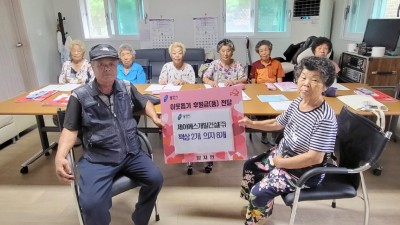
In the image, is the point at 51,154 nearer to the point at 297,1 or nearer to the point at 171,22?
the point at 171,22

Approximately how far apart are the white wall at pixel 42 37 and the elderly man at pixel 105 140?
3477mm

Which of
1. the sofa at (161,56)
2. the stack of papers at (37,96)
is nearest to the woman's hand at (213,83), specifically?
the stack of papers at (37,96)

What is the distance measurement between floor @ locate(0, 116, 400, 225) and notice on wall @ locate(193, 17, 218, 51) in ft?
9.41

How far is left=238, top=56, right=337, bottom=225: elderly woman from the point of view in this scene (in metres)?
1.36

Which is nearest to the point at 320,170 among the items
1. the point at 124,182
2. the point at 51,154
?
the point at 124,182

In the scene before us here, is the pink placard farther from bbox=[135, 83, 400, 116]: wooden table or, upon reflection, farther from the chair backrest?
the chair backrest

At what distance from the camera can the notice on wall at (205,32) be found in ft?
15.9

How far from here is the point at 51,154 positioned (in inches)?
113

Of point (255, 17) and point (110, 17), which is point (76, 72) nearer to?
point (110, 17)

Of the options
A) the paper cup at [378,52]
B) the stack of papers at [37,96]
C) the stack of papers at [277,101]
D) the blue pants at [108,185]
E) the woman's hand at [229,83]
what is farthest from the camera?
the paper cup at [378,52]

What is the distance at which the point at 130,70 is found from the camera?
3.10 m

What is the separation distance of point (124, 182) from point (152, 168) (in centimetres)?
18

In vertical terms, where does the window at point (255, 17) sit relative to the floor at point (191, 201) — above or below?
above

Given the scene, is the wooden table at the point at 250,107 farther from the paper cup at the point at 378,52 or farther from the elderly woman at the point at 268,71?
the paper cup at the point at 378,52
